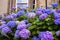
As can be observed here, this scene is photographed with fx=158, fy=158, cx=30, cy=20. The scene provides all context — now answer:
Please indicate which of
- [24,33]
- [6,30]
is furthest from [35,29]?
[6,30]

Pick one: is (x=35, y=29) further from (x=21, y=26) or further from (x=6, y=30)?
(x=6, y=30)

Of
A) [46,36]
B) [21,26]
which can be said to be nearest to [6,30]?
[21,26]

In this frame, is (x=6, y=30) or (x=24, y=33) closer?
(x=24, y=33)

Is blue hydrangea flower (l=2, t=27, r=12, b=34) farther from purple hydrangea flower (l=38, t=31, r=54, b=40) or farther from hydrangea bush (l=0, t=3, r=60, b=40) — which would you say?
purple hydrangea flower (l=38, t=31, r=54, b=40)

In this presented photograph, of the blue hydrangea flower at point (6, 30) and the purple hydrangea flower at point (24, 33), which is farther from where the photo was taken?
the blue hydrangea flower at point (6, 30)

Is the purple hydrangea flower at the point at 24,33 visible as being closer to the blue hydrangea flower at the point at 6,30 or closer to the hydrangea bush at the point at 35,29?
the hydrangea bush at the point at 35,29

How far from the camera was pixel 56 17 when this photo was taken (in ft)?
2.82

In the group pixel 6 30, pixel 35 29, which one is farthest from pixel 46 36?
pixel 6 30

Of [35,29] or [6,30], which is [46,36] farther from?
[6,30]

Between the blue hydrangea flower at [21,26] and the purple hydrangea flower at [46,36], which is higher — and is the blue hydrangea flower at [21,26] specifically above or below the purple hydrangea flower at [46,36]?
above

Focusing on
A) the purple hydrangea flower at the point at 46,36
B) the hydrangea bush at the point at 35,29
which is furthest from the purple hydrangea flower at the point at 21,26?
the purple hydrangea flower at the point at 46,36

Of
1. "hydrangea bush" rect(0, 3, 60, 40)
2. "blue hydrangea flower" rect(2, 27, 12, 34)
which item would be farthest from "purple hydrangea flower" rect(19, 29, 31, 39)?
"blue hydrangea flower" rect(2, 27, 12, 34)

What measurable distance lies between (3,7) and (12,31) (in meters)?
3.05

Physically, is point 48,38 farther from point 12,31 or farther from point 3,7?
point 3,7
